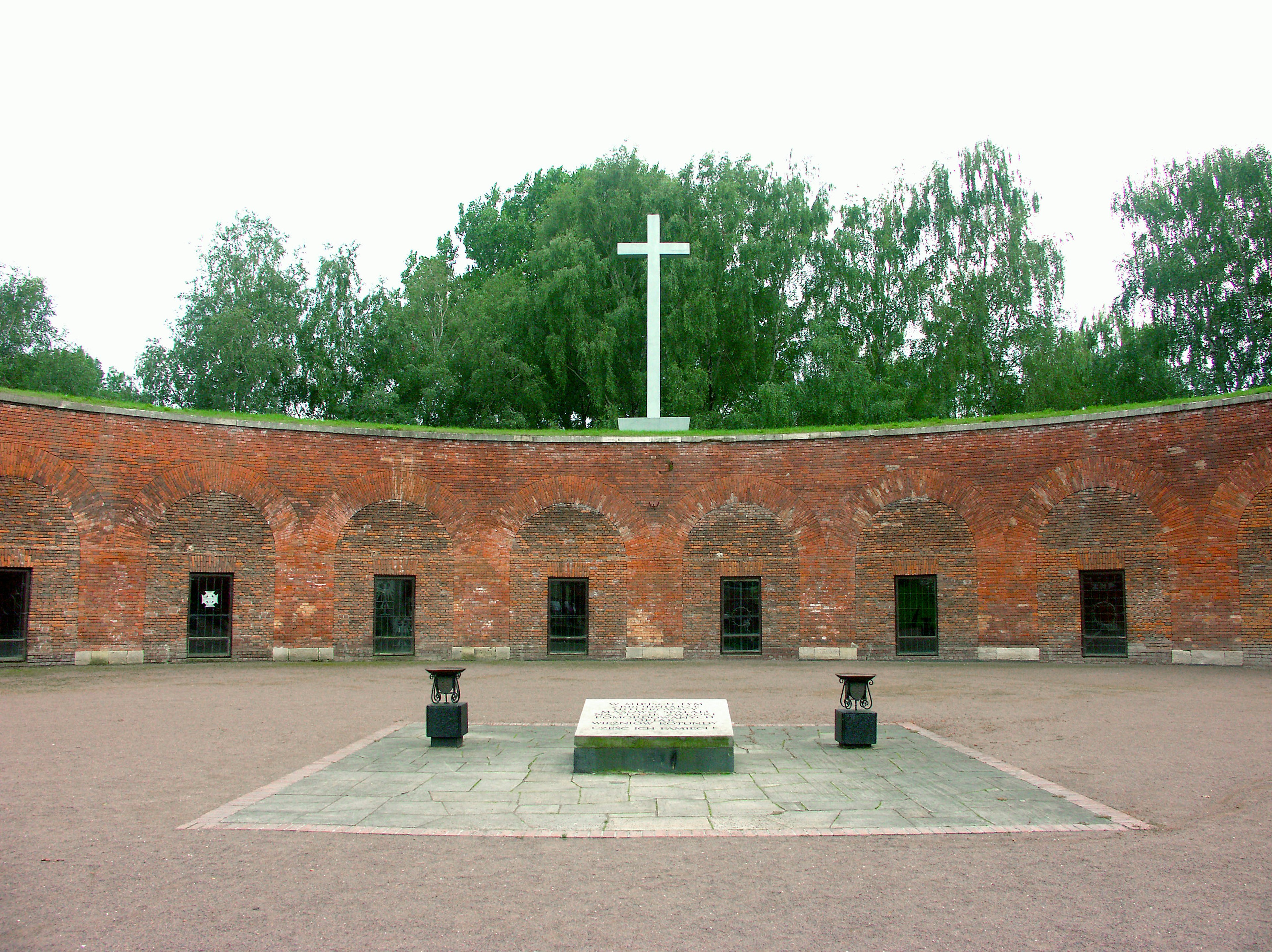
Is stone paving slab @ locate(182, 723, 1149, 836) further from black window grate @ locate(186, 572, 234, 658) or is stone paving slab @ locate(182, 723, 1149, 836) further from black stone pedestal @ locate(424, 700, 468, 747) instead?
black window grate @ locate(186, 572, 234, 658)

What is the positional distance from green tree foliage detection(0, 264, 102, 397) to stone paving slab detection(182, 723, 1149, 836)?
34546 mm

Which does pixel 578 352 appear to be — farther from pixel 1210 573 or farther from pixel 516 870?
pixel 516 870

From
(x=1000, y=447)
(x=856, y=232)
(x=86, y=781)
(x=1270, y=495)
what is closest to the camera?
(x=86, y=781)

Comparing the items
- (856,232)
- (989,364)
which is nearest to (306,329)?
(856,232)

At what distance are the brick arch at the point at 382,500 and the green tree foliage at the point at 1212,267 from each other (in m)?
26.8

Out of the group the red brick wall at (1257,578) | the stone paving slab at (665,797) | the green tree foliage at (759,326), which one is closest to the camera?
the stone paving slab at (665,797)

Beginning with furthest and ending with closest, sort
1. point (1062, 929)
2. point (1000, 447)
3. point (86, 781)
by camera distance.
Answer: point (1000, 447) → point (86, 781) → point (1062, 929)

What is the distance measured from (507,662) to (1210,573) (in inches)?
545

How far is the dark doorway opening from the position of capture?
1991 cm

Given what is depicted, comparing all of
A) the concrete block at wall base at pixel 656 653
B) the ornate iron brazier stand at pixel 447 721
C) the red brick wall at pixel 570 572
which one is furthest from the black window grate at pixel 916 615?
the ornate iron brazier stand at pixel 447 721

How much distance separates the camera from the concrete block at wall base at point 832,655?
772 inches

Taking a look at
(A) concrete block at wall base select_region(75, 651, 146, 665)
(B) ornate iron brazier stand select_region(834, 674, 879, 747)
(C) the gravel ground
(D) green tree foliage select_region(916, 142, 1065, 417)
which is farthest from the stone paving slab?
(D) green tree foliage select_region(916, 142, 1065, 417)

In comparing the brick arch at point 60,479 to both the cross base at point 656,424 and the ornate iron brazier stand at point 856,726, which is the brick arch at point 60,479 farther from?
the ornate iron brazier stand at point 856,726

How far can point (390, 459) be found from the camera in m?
19.9
